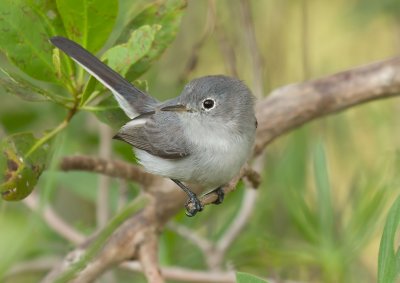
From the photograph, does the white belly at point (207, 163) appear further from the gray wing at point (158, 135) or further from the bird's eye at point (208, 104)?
the bird's eye at point (208, 104)

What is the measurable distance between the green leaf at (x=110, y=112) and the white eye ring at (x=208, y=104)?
0.64m

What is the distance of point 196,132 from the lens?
8.96ft

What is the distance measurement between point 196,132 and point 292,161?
66 cm

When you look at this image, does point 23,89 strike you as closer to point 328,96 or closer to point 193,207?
point 193,207

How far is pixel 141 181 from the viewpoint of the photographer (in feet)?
8.50

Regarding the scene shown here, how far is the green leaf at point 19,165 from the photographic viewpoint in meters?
1.80

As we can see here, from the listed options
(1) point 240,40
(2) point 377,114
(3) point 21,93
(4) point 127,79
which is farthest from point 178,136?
(1) point 240,40

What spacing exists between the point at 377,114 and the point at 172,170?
137 centimetres

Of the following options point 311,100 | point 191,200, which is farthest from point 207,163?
point 311,100

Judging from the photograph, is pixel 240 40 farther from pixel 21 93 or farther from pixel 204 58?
pixel 21 93

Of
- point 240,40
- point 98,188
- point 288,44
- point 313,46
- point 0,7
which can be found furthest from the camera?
point 313,46

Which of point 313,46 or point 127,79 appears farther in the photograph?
point 313,46

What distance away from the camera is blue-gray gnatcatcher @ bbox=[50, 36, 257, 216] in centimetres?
255

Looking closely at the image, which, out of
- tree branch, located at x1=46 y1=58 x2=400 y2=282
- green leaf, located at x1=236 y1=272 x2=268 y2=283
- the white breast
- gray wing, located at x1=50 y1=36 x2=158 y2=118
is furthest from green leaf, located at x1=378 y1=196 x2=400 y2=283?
tree branch, located at x1=46 y1=58 x2=400 y2=282
